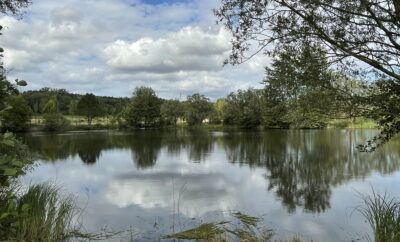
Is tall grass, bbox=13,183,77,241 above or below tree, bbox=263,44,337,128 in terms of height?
below

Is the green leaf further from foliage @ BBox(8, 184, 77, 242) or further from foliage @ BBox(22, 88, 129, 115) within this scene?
foliage @ BBox(22, 88, 129, 115)

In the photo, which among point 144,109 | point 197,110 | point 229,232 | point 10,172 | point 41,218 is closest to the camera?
point 10,172

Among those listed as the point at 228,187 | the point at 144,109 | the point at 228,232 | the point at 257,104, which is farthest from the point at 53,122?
the point at 228,232

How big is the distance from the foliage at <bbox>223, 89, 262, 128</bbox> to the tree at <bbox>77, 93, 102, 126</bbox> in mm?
30372

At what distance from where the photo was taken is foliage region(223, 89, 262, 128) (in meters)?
86.2

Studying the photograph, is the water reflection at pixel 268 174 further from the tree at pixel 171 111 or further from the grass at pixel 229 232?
the tree at pixel 171 111

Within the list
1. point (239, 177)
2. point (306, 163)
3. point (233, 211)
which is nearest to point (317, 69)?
point (233, 211)

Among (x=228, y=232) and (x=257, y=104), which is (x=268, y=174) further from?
(x=257, y=104)

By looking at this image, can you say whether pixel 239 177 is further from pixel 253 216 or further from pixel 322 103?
pixel 322 103

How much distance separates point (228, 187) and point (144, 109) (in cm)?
7956

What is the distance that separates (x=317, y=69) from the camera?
266 inches

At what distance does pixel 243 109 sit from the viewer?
90688 mm

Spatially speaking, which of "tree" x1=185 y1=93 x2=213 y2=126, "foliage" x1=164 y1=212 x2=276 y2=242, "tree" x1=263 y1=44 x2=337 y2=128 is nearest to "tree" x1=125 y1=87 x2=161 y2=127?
"tree" x1=185 y1=93 x2=213 y2=126

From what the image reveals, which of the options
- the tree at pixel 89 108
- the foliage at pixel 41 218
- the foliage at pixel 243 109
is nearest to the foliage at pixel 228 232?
the foliage at pixel 41 218
